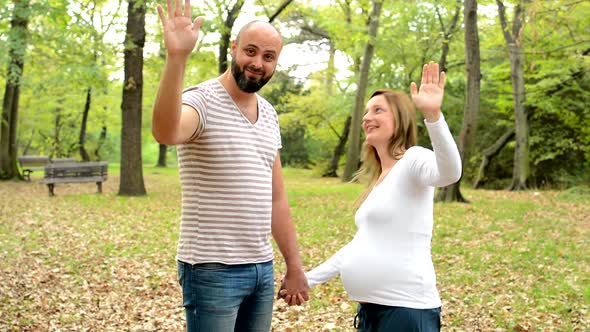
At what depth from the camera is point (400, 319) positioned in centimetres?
260

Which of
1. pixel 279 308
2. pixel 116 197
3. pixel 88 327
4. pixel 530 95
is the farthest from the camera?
pixel 530 95

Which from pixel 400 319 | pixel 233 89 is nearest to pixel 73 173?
pixel 233 89

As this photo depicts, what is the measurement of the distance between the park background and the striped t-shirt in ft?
11.4

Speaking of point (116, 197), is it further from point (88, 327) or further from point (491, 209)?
point (88, 327)

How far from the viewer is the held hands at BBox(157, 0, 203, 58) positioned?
2311mm

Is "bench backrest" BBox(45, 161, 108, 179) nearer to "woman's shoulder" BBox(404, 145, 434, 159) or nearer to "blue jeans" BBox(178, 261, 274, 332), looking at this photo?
"blue jeans" BBox(178, 261, 274, 332)

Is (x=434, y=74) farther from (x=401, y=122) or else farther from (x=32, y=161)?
(x=32, y=161)

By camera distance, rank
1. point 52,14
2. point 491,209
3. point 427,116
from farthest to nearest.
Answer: point 491,209 < point 52,14 < point 427,116

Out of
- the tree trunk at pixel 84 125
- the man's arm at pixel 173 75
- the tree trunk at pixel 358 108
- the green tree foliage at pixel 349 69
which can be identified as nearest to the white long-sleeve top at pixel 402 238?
the man's arm at pixel 173 75

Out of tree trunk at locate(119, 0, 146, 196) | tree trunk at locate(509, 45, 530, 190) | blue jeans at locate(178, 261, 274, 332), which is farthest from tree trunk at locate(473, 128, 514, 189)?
blue jeans at locate(178, 261, 274, 332)

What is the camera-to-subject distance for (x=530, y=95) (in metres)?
21.5

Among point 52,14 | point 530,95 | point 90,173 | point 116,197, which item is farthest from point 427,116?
point 530,95

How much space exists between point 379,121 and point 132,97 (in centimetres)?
1409

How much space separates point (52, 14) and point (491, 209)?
1028cm
